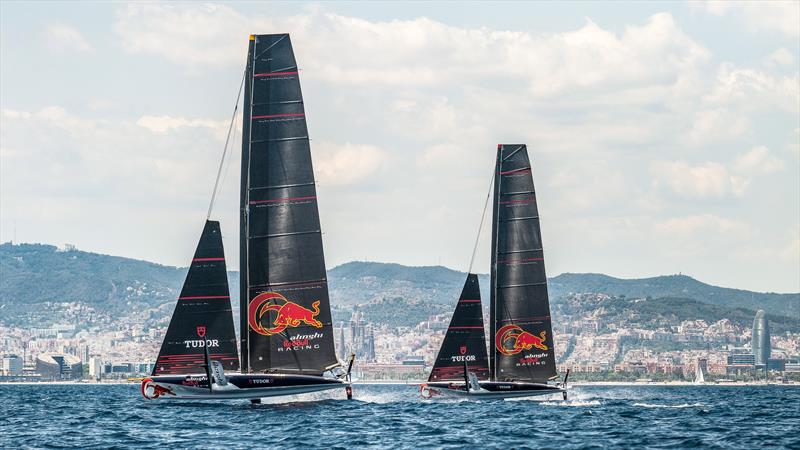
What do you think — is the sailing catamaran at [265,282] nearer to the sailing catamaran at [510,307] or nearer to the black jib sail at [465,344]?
the black jib sail at [465,344]

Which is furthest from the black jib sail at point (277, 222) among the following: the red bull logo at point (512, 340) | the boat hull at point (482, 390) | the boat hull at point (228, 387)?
the red bull logo at point (512, 340)

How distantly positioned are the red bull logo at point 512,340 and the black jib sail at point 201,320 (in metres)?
19.2

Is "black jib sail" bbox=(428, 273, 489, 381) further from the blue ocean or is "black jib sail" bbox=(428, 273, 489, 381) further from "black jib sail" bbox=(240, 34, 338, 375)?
"black jib sail" bbox=(240, 34, 338, 375)

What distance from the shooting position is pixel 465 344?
76938 mm

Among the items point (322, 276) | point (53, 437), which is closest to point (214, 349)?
point (322, 276)

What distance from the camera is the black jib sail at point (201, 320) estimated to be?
6391cm

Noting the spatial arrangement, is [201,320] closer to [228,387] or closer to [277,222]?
[228,387]

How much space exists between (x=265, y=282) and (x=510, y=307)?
18666mm

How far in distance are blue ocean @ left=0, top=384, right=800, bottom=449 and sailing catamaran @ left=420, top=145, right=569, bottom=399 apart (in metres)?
2.72

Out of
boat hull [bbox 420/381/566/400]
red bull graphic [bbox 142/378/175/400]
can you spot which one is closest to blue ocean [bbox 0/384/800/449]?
red bull graphic [bbox 142/378/175/400]

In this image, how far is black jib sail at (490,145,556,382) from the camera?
A: 78.2 m

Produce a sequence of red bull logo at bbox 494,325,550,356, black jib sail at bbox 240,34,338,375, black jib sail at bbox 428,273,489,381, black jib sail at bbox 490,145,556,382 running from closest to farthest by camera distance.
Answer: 1. black jib sail at bbox 240,34,338,375
2. black jib sail at bbox 428,273,489,381
3. black jib sail at bbox 490,145,556,382
4. red bull logo at bbox 494,325,550,356

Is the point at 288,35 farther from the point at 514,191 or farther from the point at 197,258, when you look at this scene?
the point at 514,191

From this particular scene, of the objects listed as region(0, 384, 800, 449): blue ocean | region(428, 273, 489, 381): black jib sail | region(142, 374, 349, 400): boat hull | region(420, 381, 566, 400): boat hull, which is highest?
region(428, 273, 489, 381): black jib sail
